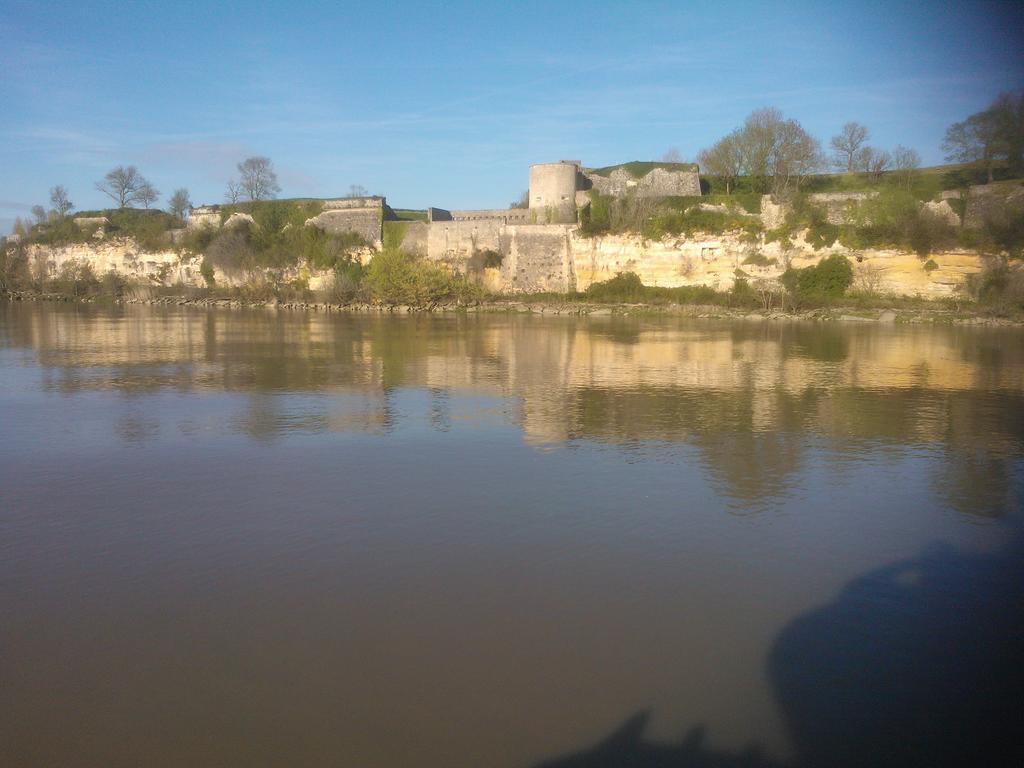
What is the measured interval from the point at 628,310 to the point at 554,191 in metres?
8.39

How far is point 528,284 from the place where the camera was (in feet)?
120

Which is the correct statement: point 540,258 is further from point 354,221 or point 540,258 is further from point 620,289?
point 354,221

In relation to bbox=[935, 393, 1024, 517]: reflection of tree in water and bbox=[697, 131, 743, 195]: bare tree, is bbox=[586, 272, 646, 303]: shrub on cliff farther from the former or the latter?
bbox=[935, 393, 1024, 517]: reflection of tree in water

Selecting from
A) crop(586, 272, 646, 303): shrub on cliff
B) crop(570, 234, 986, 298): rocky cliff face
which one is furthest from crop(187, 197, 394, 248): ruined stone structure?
crop(586, 272, 646, 303): shrub on cliff

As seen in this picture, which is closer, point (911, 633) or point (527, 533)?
point (911, 633)

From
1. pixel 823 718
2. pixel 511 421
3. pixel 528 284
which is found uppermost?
pixel 528 284

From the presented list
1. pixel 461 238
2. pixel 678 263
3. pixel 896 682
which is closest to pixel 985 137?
pixel 678 263

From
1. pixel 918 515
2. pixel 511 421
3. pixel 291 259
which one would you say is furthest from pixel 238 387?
pixel 291 259

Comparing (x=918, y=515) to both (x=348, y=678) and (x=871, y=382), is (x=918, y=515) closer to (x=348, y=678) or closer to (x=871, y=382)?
(x=348, y=678)

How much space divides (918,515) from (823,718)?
3.45 metres

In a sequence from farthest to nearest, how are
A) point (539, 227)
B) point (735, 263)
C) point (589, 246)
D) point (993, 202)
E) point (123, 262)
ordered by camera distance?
point (123, 262), point (539, 227), point (589, 246), point (735, 263), point (993, 202)

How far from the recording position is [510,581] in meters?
5.30

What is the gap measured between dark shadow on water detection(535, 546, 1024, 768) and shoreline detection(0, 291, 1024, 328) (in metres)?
24.2

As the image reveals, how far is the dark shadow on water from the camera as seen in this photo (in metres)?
3.62
